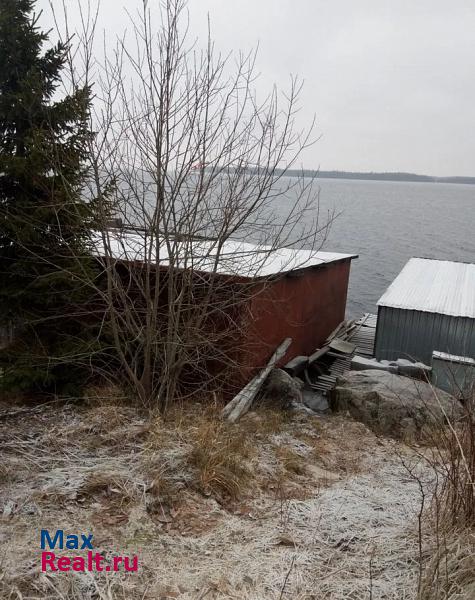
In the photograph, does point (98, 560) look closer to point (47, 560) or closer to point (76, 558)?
point (76, 558)

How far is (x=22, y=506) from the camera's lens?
13.9 ft

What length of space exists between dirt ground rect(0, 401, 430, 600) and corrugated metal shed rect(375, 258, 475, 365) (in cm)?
742

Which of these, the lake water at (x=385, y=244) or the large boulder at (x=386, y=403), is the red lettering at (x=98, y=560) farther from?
the lake water at (x=385, y=244)

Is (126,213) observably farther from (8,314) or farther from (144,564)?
(144,564)

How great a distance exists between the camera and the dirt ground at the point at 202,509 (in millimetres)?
3449

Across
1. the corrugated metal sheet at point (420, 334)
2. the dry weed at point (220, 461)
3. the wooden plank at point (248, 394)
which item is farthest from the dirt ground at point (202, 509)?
the corrugated metal sheet at point (420, 334)

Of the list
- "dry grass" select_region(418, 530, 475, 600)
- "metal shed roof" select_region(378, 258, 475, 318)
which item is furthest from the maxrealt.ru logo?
"metal shed roof" select_region(378, 258, 475, 318)

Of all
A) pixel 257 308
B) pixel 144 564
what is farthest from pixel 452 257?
pixel 144 564

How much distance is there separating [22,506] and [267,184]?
15.9 ft

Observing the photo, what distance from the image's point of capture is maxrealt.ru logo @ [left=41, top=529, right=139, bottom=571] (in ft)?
11.5

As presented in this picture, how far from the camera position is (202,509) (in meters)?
4.55

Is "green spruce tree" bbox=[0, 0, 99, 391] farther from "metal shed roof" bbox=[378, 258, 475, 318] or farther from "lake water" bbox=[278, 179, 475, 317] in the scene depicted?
"lake water" bbox=[278, 179, 475, 317]

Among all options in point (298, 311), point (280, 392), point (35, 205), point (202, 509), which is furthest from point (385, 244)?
point (202, 509)

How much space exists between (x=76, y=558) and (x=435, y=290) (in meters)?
14.0
